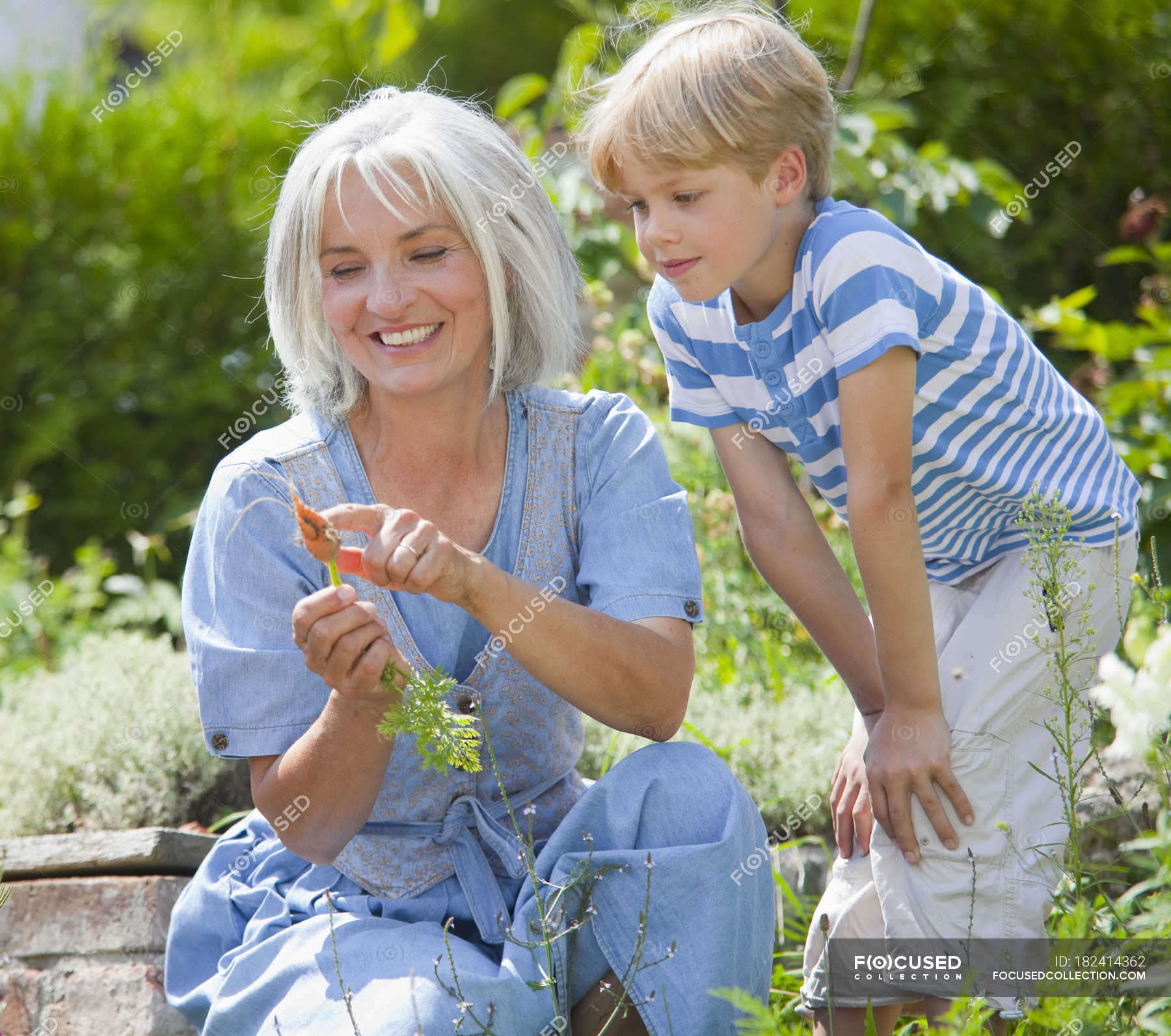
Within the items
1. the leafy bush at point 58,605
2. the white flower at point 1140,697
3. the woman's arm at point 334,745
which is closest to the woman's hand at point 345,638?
the woman's arm at point 334,745

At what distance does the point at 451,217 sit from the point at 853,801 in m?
1.31

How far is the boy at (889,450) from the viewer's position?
2047 mm

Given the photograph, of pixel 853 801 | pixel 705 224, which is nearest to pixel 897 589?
pixel 853 801

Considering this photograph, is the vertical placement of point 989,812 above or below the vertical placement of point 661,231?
below

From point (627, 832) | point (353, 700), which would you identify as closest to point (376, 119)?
point (353, 700)

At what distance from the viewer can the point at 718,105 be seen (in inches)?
83.7

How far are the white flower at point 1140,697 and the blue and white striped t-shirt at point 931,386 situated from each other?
775 mm

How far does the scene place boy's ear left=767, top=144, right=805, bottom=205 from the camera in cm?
221

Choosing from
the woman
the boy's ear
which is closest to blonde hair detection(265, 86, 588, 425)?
the woman

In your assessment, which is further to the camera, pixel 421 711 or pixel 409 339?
pixel 409 339

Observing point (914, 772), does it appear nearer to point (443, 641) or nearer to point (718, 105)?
point (443, 641)

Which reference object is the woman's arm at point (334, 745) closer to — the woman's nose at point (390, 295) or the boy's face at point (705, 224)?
the woman's nose at point (390, 295)

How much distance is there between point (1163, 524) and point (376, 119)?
2769 mm

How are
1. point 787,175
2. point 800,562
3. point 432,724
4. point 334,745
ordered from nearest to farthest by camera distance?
point 432,724, point 334,745, point 787,175, point 800,562
